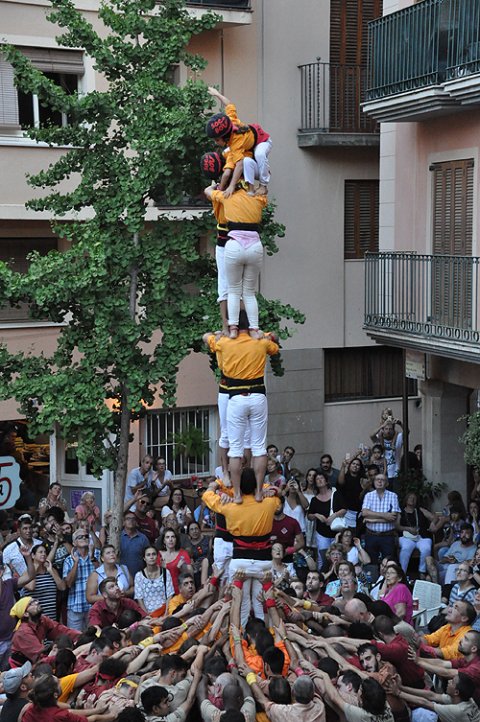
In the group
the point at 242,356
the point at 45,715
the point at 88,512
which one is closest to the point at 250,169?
the point at 242,356

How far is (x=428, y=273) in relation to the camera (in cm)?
1989

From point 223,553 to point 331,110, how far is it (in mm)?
12999

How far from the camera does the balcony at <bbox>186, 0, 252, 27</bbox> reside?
2225 centimetres

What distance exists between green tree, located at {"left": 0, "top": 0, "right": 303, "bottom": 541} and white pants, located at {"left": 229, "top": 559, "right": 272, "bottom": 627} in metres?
4.91

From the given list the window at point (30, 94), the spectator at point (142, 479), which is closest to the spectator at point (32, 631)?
the spectator at point (142, 479)

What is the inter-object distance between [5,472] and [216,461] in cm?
471

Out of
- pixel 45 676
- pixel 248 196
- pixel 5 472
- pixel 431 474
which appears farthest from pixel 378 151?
pixel 45 676

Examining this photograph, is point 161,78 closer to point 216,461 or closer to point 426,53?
point 426,53

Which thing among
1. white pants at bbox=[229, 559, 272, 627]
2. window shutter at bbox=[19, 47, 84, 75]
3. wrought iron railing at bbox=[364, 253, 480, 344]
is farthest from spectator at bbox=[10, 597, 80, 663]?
window shutter at bbox=[19, 47, 84, 75]

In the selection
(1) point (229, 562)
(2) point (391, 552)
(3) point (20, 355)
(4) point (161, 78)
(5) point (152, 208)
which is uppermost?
(4) point (161, 78)

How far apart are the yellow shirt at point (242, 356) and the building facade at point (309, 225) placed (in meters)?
9.99

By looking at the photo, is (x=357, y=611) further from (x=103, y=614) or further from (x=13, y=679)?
(x=13, y=679)

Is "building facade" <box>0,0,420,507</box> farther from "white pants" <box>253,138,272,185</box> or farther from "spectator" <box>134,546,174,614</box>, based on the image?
"white pants" <box>253,138,272,185</box>

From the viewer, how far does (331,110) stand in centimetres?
2380
